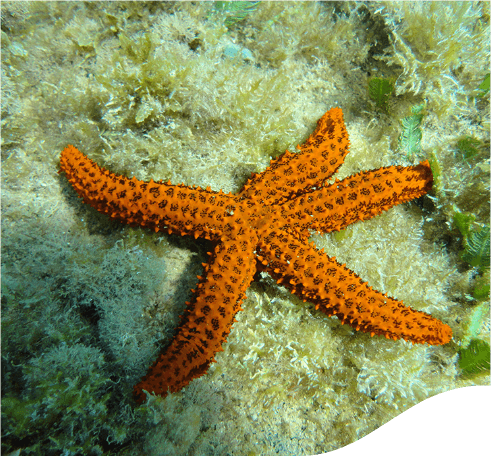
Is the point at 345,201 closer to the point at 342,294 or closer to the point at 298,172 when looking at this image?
the point at 298,172

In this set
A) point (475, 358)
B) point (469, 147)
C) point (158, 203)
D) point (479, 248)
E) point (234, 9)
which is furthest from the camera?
point (234, 9)

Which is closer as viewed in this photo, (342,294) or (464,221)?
(342,294)

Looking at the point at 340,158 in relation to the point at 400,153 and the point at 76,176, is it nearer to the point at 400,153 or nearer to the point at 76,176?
the point at 400,153

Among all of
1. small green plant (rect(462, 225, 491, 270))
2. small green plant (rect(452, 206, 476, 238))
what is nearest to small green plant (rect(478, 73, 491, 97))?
small green plant (rect(452, 206, 476, 238))

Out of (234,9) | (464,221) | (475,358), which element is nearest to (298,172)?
(464,221)

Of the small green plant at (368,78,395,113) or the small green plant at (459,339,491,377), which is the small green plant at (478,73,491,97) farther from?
the small green plant at (459,339,491,377)

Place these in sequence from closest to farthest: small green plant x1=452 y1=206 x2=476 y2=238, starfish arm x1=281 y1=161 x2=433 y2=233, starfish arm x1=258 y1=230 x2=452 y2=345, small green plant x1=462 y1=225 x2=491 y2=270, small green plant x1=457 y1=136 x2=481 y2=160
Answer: starfish arm x1=258 y1=230 x2=452 y2=345 < starfish arm x1=281 y1=161 x2=433 y2=233 < small green plant x1=462 y1=225 x2=491 y2=270 < small green plant x1=452 y1=206 x2=476 y2=238 < small green plant x1=457 y1=136 x2=481 y2=160

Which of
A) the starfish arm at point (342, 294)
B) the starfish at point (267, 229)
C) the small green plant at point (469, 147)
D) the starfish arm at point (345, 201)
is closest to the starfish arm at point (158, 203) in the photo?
the starfish at point (267, 229)
